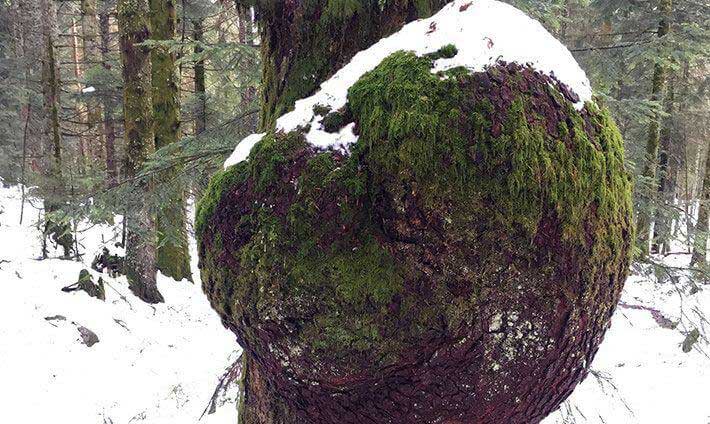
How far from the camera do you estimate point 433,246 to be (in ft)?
4.02

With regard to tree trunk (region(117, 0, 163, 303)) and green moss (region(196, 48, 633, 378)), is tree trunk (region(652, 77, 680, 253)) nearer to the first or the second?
green moss (region(196, 48, 633, 378))

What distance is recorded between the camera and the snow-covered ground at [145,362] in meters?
5.34

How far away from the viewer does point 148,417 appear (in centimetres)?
543

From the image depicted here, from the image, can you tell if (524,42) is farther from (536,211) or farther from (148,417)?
(148,417)

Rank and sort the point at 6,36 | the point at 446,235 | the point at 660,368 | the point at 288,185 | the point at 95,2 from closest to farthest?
the point at 446,235, the point at 288,185, the point at 660,368, the point at 95,2, the point at 6,36

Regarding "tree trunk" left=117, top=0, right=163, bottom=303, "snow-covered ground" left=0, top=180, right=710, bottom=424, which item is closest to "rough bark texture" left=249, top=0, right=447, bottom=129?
"snow-covered ground" left=0, top=180, right=710, bottom=424

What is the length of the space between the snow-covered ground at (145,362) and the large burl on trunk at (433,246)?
3164mm

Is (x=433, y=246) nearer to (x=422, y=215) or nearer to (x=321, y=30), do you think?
(x=422, y=215)

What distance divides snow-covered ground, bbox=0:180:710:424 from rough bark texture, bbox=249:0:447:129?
3.13m

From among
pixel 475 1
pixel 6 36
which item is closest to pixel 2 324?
pixel 475 1

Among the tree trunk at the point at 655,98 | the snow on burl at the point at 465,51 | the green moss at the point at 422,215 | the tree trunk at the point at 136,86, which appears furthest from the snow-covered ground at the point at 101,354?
the tree trunk at the point at 655,98

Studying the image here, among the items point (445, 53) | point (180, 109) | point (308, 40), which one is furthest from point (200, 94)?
point (445, 53)

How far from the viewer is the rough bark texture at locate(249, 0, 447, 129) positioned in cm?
168

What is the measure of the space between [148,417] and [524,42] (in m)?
5.74
